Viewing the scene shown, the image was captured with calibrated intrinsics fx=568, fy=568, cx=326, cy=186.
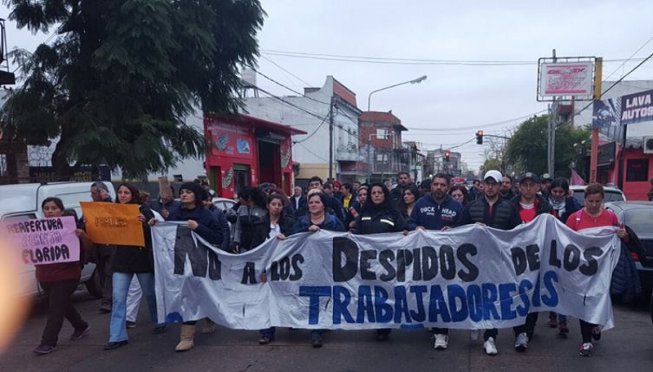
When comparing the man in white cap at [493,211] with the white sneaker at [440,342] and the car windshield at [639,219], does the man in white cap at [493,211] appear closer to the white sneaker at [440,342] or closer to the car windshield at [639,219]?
the white sneaker at [440,342]

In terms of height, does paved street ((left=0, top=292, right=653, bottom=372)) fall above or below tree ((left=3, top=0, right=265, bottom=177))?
below

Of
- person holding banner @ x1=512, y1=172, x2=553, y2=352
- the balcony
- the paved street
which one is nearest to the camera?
the paved street

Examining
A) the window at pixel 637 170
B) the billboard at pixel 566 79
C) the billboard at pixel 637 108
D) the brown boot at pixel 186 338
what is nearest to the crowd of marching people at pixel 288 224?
the brown boot at pixel 186 338

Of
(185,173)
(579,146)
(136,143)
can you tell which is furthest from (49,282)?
(579,146)

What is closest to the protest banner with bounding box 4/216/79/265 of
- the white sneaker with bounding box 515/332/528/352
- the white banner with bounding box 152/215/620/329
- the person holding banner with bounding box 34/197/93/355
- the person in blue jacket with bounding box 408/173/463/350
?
the person holding banner with bounding box 34/197/93/355

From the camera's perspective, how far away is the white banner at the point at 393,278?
598cm

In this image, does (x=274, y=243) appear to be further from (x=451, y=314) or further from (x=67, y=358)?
(x=67, y=358)

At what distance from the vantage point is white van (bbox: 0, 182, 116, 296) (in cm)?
780

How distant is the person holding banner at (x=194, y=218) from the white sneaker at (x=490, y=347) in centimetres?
313

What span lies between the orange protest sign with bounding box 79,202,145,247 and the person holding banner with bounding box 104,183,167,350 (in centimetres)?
8

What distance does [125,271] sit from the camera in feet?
20.8

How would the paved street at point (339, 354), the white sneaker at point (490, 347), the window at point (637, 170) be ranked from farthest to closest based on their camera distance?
the window at point (637, 170), the white sneaker at point (490, 347), the paved street at point (339, 354)

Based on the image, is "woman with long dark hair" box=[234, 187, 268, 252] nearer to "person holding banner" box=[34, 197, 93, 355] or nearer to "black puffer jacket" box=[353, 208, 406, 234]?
"black puffer jacket" box=[353, 208, 406, 234]

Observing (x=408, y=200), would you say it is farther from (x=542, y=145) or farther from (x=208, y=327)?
(x=542, y=145)
